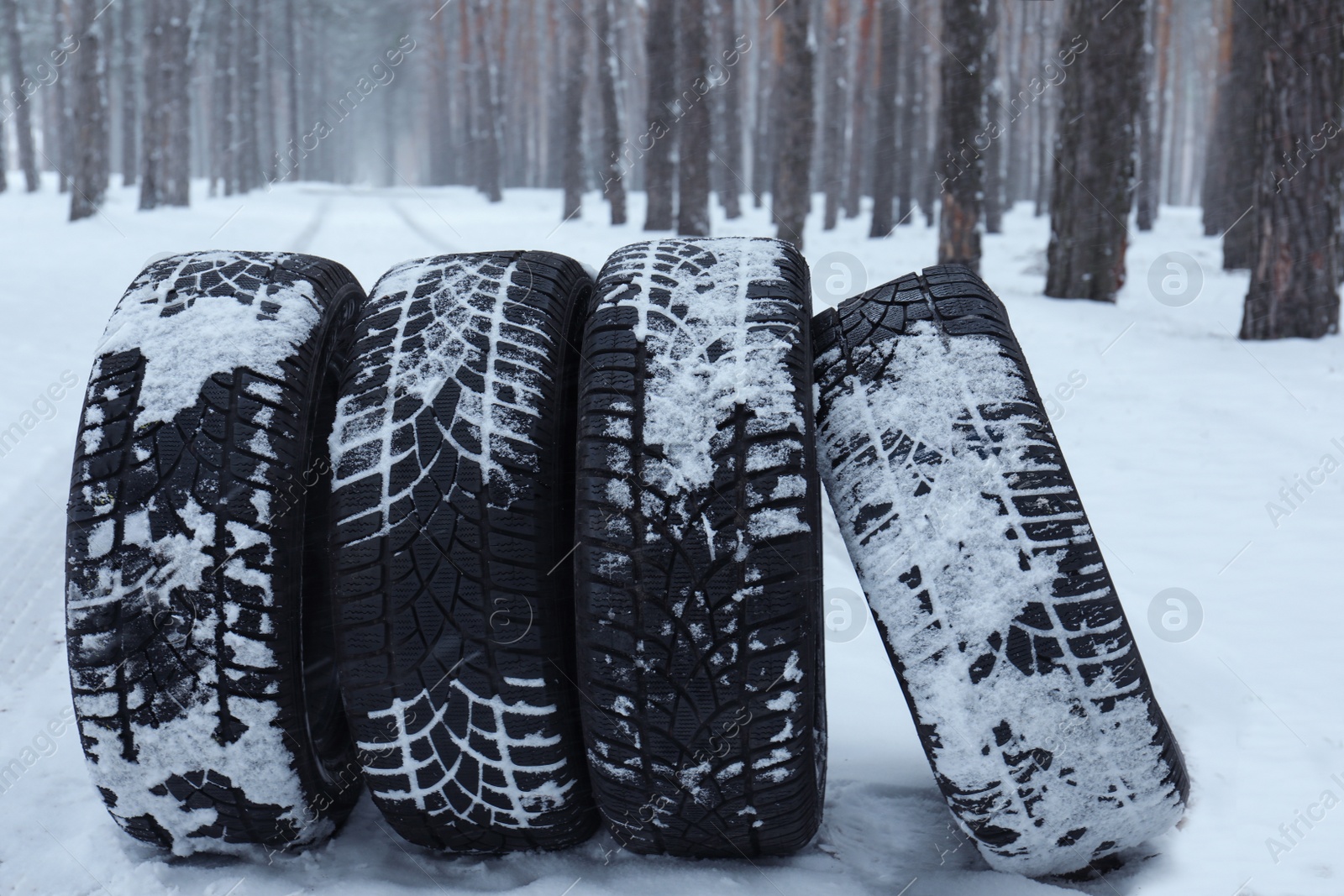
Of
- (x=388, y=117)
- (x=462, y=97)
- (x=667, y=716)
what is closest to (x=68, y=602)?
(x=667, y=716)

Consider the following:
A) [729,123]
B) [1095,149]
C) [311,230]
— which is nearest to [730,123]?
[729,123]

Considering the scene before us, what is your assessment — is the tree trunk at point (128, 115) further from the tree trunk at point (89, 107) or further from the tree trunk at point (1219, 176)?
the tree trunk at point (1219, 176)

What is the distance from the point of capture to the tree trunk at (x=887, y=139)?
19000 millimetres

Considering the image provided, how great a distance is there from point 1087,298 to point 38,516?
351 inches

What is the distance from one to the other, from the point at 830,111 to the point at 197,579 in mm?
24766

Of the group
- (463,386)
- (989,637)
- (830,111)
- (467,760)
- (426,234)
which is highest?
(830,111)

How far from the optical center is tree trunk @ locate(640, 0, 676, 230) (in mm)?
14969

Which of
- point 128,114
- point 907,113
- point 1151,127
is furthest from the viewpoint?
point 128,114

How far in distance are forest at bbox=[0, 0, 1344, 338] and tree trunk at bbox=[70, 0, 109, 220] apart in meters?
0.04

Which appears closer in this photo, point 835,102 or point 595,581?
point 595,581

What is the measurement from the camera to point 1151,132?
21391 millimetres

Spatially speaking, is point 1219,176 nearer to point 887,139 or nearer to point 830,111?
point 887,139

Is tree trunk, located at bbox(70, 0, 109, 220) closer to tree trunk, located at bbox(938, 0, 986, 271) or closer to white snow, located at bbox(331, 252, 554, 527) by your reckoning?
tree trunk, located at bbox(938, 0, 986, 271)

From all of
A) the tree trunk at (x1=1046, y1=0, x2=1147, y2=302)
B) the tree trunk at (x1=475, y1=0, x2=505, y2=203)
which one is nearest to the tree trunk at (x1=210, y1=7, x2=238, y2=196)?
the tree trunk at (x1=475, y1=0, x2=505, y2=203)
